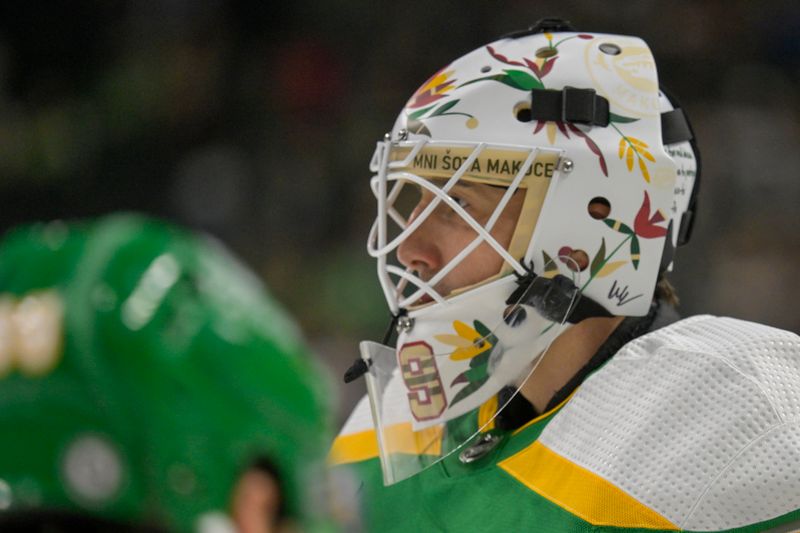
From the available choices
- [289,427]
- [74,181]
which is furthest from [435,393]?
[74,181]

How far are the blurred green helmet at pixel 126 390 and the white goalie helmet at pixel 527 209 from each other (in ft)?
3.93

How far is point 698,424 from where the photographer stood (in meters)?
1.69

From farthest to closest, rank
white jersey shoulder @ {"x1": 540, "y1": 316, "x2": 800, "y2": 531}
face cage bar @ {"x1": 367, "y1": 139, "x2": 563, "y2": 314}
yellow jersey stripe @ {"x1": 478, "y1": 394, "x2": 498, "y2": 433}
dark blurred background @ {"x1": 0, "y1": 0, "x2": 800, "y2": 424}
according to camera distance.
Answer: dark blurred background @ {"x1": 0, "y1": 0, "x2": 800, "y2": 424}, yellow jersey stripe @ {"x1": 478, "y1": 394, "x2": 498, "y2": 433}, face cage bar @ {"x1": 367, "y1": 139, "x2": 563, "y2": 314}, white jersey shoulder @ {"x1": 540, "y1": 316, "x2": 800, "y2": 531}

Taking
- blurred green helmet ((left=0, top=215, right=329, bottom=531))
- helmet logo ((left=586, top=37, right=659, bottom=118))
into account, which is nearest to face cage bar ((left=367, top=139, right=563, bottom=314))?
helmet logo ((left=586, top=37, right=659, bottom=118))

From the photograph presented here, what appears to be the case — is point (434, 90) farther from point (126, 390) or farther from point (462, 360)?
point (126, 390)

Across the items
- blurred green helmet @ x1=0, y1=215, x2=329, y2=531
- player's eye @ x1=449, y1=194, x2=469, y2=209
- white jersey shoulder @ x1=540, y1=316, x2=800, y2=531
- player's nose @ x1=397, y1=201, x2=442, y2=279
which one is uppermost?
blurred green helmet @ x1=0, y1=215, x2=329, y2=531

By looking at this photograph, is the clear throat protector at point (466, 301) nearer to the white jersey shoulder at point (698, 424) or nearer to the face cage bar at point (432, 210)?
the face cage bar at point (432, 210)

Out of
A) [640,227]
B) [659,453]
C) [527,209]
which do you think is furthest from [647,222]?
[659,453]

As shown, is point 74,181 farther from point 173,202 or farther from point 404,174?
point 404,174

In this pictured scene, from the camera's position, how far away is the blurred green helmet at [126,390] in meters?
0.64

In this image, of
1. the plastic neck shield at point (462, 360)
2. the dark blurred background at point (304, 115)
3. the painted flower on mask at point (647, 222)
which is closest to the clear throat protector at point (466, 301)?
the plastic neck shield at point (462, 360)

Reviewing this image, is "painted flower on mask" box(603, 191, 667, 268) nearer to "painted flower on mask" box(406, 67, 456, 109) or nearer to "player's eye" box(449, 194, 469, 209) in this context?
"player's eye" box(449, 194, 469, 209)

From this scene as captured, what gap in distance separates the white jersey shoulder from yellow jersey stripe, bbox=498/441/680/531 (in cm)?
1

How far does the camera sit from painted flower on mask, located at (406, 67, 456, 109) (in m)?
1.96
